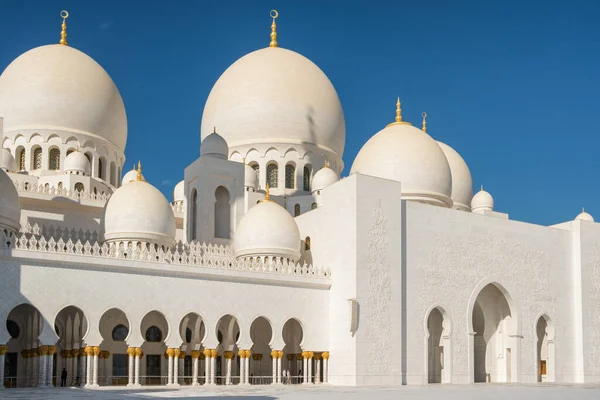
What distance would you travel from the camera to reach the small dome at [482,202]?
30281 mm

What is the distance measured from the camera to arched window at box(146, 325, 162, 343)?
73.1ft

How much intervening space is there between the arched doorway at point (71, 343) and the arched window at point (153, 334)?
165cm

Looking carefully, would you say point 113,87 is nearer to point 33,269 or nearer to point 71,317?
point 71,317

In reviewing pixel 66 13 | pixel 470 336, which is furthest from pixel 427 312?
pixel 66 13

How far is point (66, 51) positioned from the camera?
28.9m

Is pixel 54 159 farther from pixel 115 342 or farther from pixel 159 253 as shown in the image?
pixel 159 253

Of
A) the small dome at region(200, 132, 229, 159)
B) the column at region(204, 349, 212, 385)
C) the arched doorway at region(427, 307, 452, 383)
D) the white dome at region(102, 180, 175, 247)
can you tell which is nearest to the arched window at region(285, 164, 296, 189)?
the small dome at region(200, 132, 229, 159)

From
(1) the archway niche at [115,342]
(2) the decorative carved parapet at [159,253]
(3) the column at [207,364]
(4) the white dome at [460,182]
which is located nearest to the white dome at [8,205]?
(2) the decorative carved parapet at [159,253]

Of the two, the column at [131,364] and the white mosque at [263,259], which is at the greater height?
the white mosque at [263,259]

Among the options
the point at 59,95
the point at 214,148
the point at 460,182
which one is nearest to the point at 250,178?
the point at 214,148

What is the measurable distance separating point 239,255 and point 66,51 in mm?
11328

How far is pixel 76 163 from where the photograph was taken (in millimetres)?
26516

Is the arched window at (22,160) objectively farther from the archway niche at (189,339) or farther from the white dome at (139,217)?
the archway niche at (189,339)

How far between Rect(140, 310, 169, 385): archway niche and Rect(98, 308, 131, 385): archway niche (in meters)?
0.53
